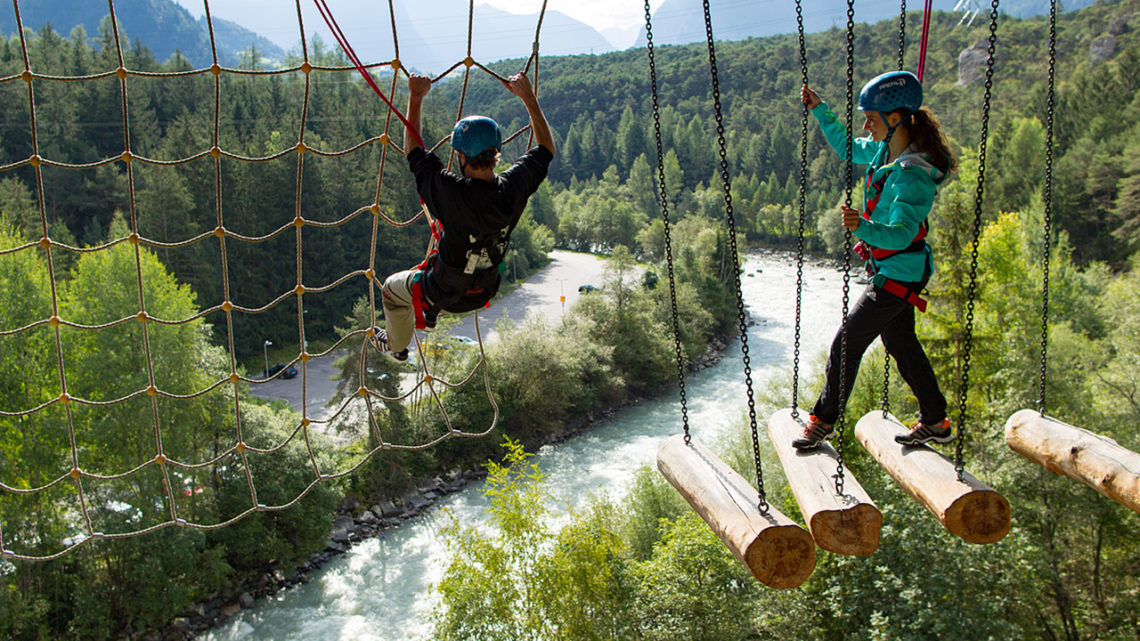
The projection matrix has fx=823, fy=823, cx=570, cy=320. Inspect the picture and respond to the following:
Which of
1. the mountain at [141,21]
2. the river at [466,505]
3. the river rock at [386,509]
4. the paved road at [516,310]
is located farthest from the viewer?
the mountain at [141,21]

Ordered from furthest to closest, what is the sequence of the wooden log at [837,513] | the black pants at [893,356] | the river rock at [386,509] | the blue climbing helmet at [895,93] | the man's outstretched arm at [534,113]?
the river rock at [386,509] → the man's outstretched arm at [534,113] → the black pants at [893,356] → the blue climbing helmet at [895,93] → the wooden log at [837,513]

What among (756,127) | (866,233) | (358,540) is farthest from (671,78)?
(866,233)

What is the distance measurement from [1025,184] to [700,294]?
14.5 meters

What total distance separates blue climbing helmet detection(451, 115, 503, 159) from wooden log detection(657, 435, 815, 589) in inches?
58.9

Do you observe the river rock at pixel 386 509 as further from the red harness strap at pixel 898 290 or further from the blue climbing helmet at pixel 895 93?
the blue climbing helmet at pixel 895 93

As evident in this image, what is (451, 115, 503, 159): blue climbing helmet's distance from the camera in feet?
9.99

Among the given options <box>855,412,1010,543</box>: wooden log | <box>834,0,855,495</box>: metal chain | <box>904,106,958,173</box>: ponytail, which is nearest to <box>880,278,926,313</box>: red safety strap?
<box>834,0,855,495</box>: metal chain

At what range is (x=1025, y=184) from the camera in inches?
1287

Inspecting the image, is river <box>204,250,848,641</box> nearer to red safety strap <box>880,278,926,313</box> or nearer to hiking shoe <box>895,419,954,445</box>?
hiking shoe <box>895,419,954,445</box>

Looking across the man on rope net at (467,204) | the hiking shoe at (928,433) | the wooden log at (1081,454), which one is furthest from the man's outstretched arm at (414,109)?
the wooden log at (1081,454)

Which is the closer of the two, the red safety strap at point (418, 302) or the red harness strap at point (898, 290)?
the red harness strap at point (898, 290)

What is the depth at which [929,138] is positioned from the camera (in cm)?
299

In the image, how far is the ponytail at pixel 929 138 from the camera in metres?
2.98

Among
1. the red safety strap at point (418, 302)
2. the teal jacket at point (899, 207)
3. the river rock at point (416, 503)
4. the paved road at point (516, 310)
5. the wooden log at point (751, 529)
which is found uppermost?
the teal jacket at point (899, 207)
